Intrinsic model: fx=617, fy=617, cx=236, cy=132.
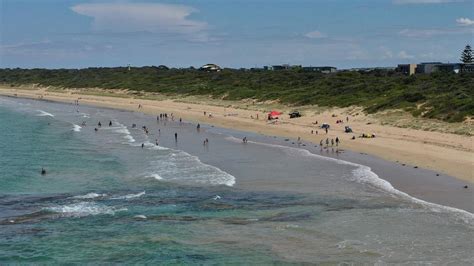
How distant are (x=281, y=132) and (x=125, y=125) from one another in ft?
64.2

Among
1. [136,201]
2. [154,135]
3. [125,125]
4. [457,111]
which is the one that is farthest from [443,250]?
[125,125]

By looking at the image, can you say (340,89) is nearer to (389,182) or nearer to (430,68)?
(430,68)

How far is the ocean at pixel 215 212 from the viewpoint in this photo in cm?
1920

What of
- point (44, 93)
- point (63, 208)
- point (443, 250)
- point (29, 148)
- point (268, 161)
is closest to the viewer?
point (443, 250)

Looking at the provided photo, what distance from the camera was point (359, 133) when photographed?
4909 centimetres

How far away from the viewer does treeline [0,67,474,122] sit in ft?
178

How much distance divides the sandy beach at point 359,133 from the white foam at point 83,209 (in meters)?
17.0

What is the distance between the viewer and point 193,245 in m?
20.0

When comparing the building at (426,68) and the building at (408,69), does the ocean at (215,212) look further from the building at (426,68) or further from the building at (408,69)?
the building at (426,68)

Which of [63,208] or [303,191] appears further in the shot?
[303,191]

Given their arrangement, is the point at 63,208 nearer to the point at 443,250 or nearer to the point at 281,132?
the point at 443,250

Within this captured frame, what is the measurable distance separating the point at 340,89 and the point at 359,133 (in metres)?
25.6

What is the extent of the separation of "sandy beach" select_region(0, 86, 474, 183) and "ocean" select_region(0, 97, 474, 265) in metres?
4.27

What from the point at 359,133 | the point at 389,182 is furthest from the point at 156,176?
the point at 359,133
